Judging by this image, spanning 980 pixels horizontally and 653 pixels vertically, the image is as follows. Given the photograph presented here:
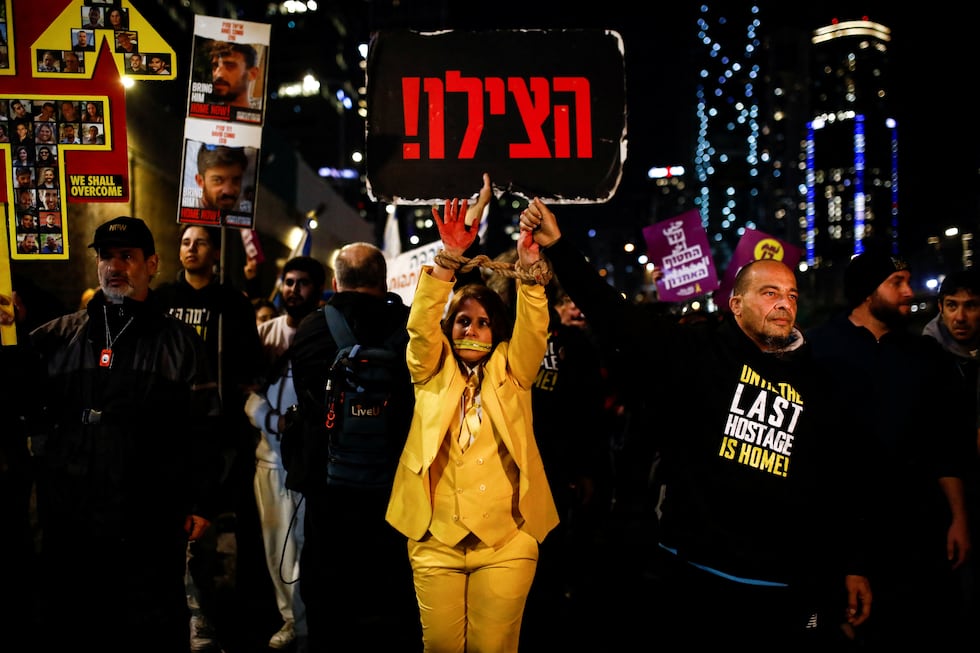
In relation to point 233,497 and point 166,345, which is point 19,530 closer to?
point 233,497

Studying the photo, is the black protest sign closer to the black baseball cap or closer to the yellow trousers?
the black baseball cap

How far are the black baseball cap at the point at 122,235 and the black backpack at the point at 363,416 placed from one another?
1219mm

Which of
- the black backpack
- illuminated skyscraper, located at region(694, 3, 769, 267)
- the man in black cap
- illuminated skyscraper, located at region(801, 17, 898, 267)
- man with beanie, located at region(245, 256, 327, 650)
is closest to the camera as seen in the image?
the man in black cap

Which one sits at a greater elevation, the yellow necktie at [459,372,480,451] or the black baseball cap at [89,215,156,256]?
the black baseball cap at [89,215,156,256]

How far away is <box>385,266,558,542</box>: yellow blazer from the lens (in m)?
3.77

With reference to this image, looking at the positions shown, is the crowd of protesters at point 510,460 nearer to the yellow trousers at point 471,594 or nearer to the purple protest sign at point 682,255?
the yellow trousers at point 471,594

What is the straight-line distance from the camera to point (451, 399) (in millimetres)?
3850

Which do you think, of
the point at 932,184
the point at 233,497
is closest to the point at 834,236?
the point at 932,184

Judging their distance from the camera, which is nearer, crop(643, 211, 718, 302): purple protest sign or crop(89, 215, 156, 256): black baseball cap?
crop(89, 215, 156, 256): black baseball cap

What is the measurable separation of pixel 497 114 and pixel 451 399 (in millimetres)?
1619

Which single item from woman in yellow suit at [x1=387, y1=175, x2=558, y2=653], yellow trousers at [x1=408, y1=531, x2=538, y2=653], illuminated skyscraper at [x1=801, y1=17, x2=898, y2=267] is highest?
illuminated skyscraper at [x1=801, y1=17, x2=898, y2=267]

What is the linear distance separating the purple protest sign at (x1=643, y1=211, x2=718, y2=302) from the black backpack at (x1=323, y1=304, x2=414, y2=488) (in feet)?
19.7

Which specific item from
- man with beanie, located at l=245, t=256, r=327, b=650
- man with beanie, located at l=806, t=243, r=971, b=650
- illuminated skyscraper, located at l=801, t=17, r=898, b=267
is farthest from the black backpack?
illuminated skyscraper, located at l=801, t=17, r=898, b=267

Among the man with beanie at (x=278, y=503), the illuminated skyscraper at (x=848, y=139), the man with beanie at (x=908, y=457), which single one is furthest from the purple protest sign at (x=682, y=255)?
the illuminated skyscraper at (x=848, y=139)
